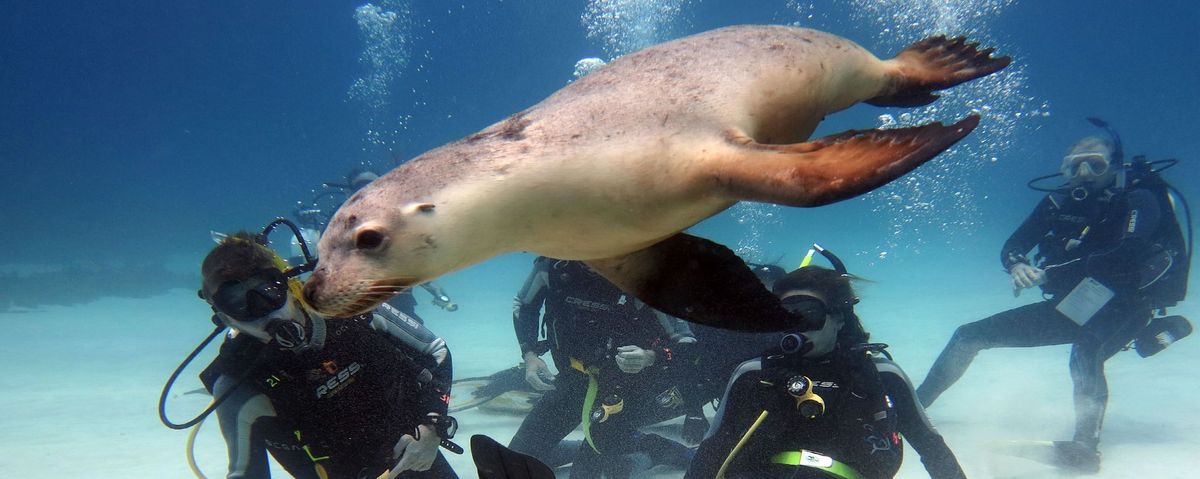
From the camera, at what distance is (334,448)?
3.11m

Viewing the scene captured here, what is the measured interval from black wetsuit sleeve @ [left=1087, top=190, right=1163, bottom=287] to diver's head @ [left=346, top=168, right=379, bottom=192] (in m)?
9.32

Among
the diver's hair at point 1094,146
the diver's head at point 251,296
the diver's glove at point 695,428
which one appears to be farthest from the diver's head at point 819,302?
the diver's hair at point 1094,146

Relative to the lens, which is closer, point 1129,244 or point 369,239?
point 369,239

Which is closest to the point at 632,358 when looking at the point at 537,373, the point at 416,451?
the point at 537,373

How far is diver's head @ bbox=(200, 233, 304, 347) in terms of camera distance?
2928mm

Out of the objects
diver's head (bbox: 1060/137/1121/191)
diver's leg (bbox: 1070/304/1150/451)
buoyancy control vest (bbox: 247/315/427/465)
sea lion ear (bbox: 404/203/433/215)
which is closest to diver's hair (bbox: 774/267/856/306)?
buoyancy control vest (bbox: 247/315/427/465)

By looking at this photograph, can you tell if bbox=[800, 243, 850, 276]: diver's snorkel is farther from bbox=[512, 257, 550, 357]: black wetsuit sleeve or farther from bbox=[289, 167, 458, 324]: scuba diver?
bbox=[289, 167, 458, 324]: scuba diver

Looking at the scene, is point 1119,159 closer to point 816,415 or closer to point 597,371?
point 816,415

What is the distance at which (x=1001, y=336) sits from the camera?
6.39 metres

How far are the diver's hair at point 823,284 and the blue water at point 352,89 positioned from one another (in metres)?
13.9

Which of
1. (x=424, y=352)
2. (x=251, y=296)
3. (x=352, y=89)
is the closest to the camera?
(x=251, y=296)

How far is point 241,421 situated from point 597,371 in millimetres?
2587

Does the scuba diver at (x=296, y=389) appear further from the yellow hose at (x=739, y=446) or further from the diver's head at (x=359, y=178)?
the diver's head at (x=359, y=178)

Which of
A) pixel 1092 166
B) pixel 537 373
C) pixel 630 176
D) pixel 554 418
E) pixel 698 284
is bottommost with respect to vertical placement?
pixel 554 418
